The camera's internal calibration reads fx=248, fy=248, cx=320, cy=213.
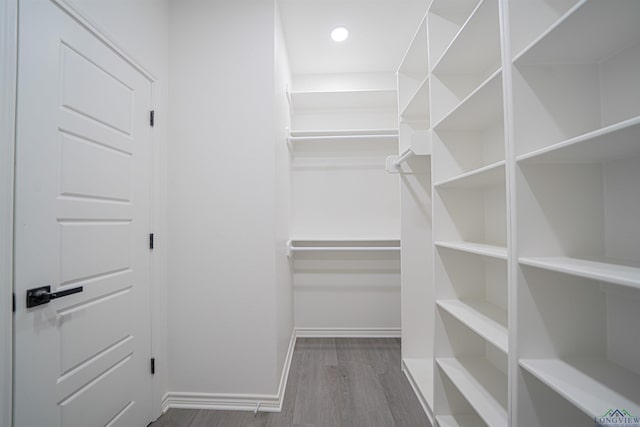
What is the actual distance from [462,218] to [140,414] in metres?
2.18

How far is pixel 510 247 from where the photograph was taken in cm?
87

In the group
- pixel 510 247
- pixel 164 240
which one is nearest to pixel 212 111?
pixel 164 240

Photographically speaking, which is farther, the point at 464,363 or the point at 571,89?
the point at 464,363

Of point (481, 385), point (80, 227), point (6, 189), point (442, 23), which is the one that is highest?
point (442, 23)

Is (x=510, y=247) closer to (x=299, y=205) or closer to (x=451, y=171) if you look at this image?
(x=451, y=171)

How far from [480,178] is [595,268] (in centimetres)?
59

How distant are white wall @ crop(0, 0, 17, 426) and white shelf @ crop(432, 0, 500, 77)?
1737 millimetres

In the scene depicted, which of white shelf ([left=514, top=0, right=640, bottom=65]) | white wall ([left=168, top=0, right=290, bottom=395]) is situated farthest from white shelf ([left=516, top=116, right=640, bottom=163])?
white wall ([left=168, top=0, right=290, bottom=395])

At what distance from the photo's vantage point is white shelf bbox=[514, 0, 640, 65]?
660 millimetres

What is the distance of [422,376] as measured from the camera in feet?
5.93

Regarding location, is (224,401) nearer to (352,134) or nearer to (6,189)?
(6,189)

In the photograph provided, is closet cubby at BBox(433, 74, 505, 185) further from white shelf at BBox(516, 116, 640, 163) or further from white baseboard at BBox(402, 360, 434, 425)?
white baseboard at BBox(402, 360, 434, 425)

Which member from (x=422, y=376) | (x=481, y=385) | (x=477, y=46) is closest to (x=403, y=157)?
(x=477, y=46)

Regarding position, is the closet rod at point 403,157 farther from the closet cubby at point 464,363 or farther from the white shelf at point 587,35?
the closet cubby at point 464,363
